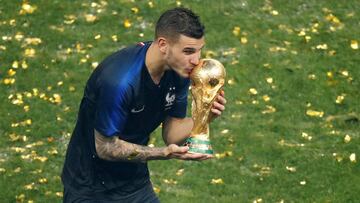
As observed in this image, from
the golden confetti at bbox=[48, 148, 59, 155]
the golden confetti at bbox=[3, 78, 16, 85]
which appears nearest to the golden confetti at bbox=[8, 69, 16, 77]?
the golden confetti at bbox=[3, 78, 16, 85]

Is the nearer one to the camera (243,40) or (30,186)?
(30,186)

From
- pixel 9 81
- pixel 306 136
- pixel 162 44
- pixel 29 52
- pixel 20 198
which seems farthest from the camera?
pixel 29 52

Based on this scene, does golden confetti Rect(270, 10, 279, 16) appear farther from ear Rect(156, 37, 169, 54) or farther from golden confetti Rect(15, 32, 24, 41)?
ear Rect(156, 37, 169, 54)

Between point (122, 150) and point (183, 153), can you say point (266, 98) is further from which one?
point (183, 153)

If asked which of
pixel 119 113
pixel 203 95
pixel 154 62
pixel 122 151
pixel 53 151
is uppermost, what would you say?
pixel 154 62

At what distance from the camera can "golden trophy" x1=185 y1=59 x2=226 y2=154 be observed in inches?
251

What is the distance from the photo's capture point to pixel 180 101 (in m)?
7.28

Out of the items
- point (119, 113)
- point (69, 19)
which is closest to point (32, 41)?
point (69, 19)

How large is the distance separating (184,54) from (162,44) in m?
0.23

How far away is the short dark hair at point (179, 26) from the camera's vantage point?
20.6ft

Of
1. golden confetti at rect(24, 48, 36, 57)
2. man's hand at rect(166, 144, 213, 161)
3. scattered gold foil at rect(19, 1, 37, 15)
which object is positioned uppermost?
man's hand at rect(166, 144, 213, 161)

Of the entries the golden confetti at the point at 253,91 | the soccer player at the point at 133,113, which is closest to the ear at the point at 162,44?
the soccer player at the point at 133,113

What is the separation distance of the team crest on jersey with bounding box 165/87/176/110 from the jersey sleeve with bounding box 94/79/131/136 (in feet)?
1.60

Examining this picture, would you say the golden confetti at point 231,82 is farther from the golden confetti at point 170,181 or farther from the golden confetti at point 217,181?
the golden confetti at point 170,181
